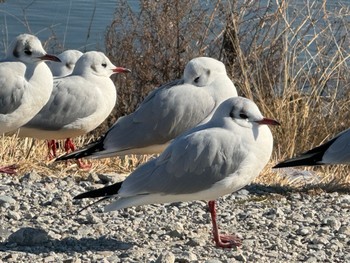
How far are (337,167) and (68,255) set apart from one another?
427 centimetres

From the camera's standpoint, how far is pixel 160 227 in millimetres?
5770

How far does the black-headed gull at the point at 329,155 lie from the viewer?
7430mm

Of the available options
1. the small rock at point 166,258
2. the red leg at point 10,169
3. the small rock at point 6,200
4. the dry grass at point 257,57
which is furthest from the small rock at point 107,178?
the dry grass at point 257,57

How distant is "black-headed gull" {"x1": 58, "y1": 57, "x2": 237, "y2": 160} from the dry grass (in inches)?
64.0

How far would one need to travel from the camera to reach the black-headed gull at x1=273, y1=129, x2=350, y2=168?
743 centimetres

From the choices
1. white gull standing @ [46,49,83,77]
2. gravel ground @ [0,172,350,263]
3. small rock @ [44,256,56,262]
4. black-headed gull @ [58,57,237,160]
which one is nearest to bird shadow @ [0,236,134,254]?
gravel ground @ [0,172,350,263]

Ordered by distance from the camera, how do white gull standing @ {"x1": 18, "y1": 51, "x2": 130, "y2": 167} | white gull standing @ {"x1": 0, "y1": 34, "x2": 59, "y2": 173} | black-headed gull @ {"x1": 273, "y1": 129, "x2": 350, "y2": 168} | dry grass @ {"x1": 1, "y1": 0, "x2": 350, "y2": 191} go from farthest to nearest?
dry grass @ {"x1": 1, "y1": 0, "x2": 350, "y2": 191}
white gull standing @ {"x1": 18, "y1": 51, "x2": 130, "y2": 167}
black-headed gull @ {"x1": 273, "y1": 129, "x2": 350, "y2": 168}
white gull standing @ {"x1": 0, "y1": 34, "x2": 59, "y2": 173}

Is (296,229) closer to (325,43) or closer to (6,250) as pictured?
(6,250)

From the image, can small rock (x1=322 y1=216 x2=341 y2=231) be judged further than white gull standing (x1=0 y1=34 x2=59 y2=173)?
No

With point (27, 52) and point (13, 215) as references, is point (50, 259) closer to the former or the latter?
point (13, 215)

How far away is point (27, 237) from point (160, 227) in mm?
811

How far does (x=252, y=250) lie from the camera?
216 inches

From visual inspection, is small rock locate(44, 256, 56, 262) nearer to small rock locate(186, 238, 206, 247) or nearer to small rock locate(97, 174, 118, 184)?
small rock locate(186, 238, 206, 247)

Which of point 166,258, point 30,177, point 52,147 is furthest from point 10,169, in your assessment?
point 166,258
